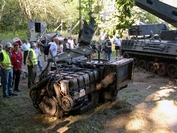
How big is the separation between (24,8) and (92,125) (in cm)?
2118

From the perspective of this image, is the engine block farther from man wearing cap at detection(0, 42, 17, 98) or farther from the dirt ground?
man wearing cap at detection(0, 42, 17, 98)

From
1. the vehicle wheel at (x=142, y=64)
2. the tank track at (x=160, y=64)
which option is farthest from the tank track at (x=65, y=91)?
the vehicle wheel at (x=142, y=64)

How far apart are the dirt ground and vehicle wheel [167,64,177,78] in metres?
3.17

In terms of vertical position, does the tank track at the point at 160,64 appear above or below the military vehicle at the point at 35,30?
below

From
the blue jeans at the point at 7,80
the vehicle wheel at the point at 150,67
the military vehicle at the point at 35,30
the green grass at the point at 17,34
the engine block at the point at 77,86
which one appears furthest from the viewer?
the green grass at the point at 17,34

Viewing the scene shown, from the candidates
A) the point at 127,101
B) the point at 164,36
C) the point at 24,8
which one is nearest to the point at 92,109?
the point at 127,101

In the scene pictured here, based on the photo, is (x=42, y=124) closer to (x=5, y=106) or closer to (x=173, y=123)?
(x=5, y=106)

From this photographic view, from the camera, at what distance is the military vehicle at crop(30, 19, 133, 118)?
214 inches

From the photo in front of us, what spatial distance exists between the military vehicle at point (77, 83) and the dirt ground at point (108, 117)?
0.82 feet

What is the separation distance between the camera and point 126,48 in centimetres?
1357

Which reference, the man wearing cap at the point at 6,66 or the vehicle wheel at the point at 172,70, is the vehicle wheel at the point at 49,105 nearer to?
the man wearing cap at the point at 6,66

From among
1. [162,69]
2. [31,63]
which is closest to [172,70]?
[162,69]

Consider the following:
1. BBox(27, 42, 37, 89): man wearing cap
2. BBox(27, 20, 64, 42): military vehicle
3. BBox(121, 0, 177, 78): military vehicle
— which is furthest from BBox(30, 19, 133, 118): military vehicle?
BBox(27, 20, 64, 42): military vehicle

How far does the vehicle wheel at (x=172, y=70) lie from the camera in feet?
36.6
